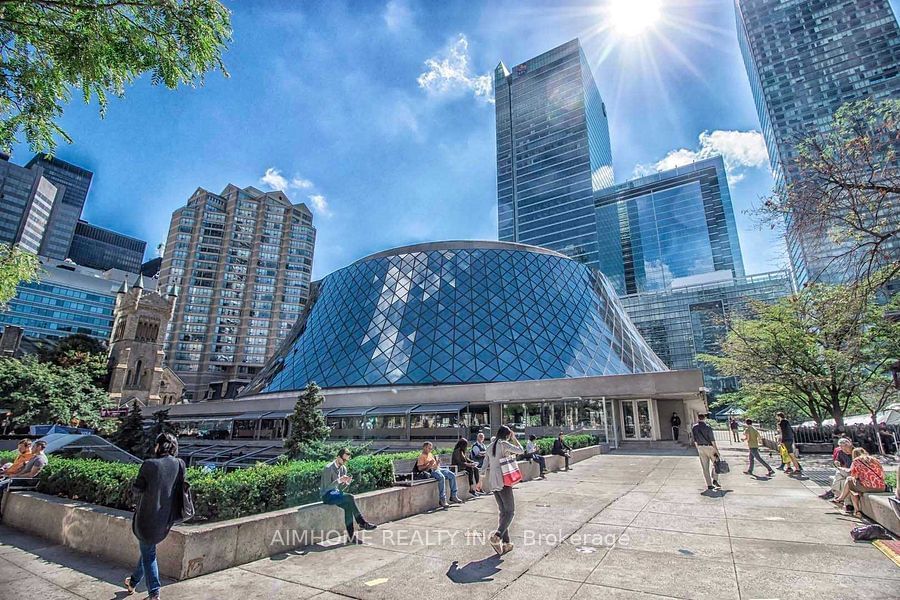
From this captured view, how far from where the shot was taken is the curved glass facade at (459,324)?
29094 mm

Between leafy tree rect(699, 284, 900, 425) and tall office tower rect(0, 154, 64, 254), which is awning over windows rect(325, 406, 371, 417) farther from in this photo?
tall office tower rect(0, 154, 64, 254)

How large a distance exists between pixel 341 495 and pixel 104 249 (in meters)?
207

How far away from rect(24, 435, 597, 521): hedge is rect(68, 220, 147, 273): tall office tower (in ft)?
641

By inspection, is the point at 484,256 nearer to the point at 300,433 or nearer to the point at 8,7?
the point at 300,433

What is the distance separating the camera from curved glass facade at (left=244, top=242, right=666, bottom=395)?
29.1 m

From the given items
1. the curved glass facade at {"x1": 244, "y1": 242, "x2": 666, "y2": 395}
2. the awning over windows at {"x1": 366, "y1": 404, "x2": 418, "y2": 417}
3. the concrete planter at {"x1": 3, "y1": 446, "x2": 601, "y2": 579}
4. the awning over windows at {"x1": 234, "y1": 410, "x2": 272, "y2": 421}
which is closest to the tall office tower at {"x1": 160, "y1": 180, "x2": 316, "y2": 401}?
the curved glass facade at {"x1": 244, "y1": 242, "x2": 666, "y2": 395}

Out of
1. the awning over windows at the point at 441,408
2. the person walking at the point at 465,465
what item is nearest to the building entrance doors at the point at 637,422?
the awning over windows at the point at 441,408

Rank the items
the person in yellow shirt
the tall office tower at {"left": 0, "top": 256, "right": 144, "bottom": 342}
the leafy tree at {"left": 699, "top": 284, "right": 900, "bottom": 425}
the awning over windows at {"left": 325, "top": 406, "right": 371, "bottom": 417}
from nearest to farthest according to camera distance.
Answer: the person in yellow shirt
the leafy tree at {"left": 699, "top": 284, "right": 900, "bottom": 425}
the awning over windows at {"left": 325, "top": 406, "right": 371, "bottom": 417}
the tall office tower at {"left": 0, "top": 256, "right": 144, "bottom": 342}

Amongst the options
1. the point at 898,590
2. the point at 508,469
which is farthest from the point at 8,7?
the point at 898,590

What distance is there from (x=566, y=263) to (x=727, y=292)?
66.0 metres

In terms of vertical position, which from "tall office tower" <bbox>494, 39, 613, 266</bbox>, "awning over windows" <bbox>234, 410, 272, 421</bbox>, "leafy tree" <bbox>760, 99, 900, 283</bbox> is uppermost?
"tall office tower" <bbox>494, 39, 613, 266</bbox>

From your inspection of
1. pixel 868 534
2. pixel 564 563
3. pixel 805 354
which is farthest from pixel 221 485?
pixel 805 354

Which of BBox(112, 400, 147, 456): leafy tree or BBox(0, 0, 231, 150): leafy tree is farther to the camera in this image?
BBox(112, 400, 147, 456): leafy tree

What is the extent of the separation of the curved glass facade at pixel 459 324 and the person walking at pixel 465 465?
18.2 metres
